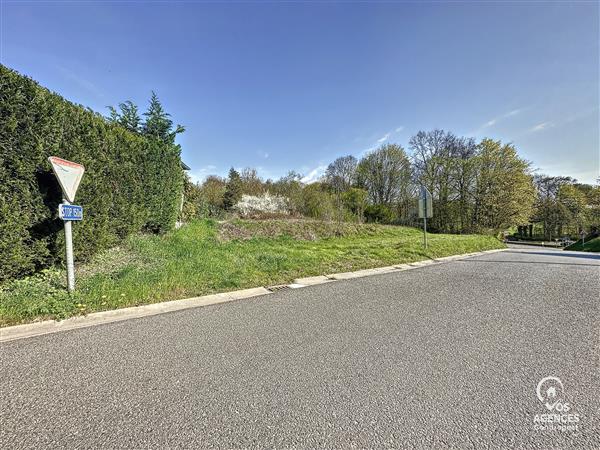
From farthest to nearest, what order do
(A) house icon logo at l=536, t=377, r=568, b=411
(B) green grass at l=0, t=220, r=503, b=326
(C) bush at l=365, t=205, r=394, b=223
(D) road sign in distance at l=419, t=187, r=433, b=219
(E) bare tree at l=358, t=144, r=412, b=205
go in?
1. (E) bare tree at l=358, t=144, r=412, b=205
2. (C) bush at l=365, t=205, r=394, b=223
3. (D) road sign in distance at l=419, t=187, r=433, b=219
4. (B) green grass at l=0, t=220, r=503, b=326
5. (A) house icon logo at l=536, t=377, r=568, b=411

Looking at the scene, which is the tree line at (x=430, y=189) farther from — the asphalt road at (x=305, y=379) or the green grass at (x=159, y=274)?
the asphalt road at (x=305, y=379)

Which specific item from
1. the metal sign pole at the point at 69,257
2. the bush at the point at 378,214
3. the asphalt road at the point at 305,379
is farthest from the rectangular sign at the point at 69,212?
the bush at the point at 378,214

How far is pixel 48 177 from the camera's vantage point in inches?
154

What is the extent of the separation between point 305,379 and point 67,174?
13.7 feet

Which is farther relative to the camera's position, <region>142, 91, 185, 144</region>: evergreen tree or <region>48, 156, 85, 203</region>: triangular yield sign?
<region>142, 91, 185, 144</region>: evergreen tree

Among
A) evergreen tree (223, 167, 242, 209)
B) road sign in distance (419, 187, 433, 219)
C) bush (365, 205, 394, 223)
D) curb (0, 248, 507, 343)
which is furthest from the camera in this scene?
bush (365, 205, 394, 223)

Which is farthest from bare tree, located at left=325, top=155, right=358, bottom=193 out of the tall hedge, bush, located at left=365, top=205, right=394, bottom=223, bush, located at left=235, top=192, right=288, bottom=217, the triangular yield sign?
Answer: the triangular yield sign

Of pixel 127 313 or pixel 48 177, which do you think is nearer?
pixel 127 313

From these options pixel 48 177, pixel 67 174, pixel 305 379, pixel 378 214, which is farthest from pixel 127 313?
pixel 378 214

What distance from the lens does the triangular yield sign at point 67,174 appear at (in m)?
3.55

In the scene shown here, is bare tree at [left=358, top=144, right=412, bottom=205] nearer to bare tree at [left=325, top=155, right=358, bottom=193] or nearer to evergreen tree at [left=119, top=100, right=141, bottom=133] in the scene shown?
bare tree at [left=325, top=155, right=358, bottom=193]

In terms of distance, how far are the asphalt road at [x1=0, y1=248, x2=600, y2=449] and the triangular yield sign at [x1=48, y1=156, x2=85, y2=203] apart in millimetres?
2010

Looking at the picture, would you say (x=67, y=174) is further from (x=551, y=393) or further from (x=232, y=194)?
(x=232, y=194)

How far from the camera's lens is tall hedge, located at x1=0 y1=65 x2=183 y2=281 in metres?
3.49
